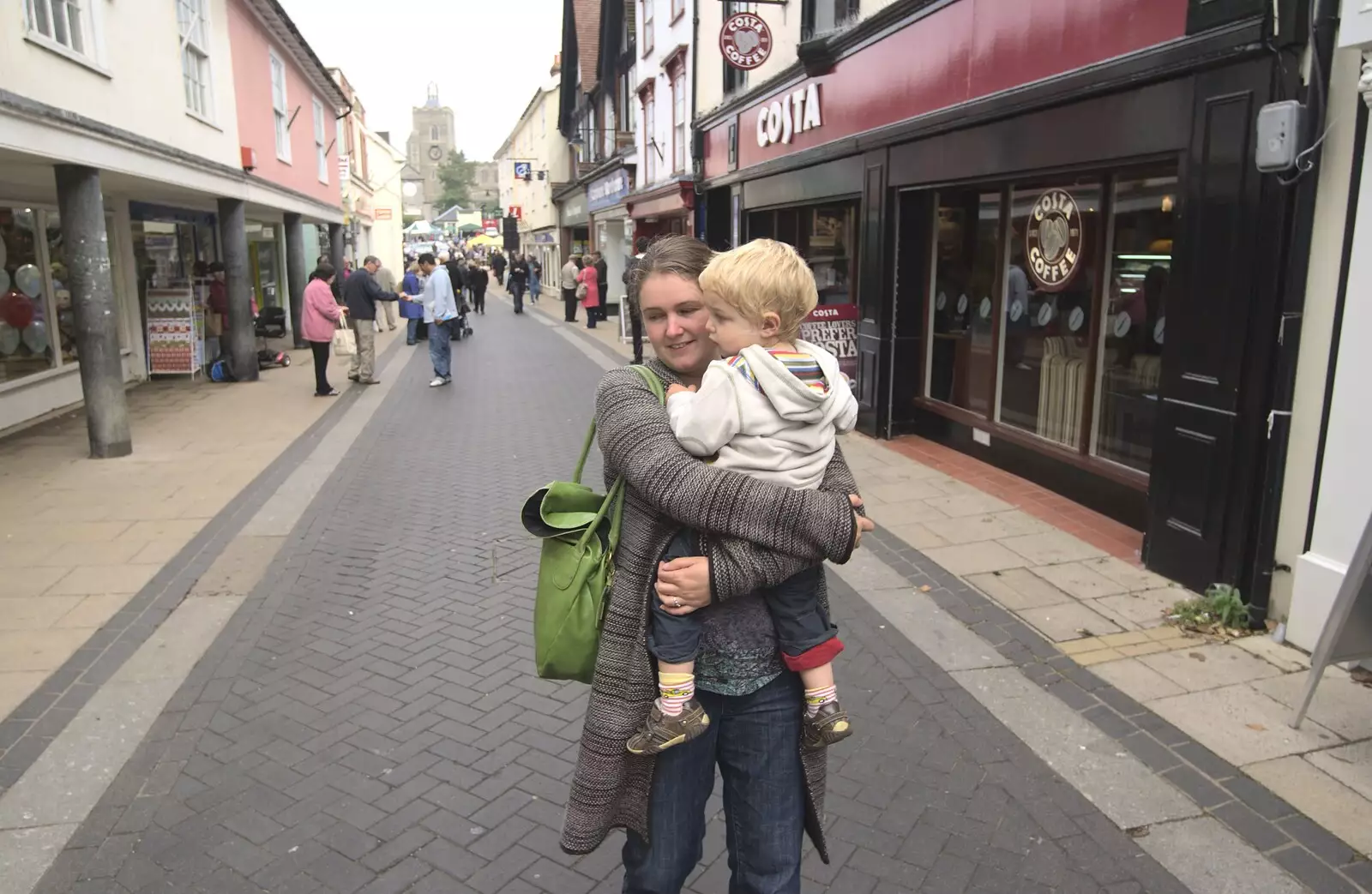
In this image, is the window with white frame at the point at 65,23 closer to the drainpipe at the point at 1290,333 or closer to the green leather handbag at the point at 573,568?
the green leather handbag at the point at 573,568

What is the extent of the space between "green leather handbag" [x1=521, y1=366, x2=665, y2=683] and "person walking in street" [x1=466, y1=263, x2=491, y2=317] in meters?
26.3

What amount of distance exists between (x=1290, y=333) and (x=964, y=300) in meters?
4.54

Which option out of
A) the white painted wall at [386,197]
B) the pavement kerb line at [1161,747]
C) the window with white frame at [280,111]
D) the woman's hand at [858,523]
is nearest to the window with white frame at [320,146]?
the window with white frame at [280,111]

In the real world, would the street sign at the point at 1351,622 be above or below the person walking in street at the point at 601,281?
below

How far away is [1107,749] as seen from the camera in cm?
A: 373

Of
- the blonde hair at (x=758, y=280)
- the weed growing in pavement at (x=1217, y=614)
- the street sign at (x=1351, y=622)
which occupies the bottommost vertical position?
the weed growing in pavement at (x=1217, y=614)

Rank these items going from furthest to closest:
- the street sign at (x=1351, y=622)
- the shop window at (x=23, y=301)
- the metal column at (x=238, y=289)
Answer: the metal column at (x=238, y=289), the shop window at (x=23, y=301), the street sign at (x=1351, y=622)

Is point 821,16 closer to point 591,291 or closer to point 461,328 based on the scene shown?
point 591,291

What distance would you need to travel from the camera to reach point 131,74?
9.43 metres

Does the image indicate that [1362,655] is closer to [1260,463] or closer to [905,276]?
[1260,463]

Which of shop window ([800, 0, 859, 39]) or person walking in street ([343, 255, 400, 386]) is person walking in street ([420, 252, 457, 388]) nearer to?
person walking in street ([343, 255, 400, 386])

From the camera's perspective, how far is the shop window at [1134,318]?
20.9 ft

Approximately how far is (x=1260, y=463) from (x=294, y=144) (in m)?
17.5

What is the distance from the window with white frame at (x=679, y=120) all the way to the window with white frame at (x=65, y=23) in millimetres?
10623
